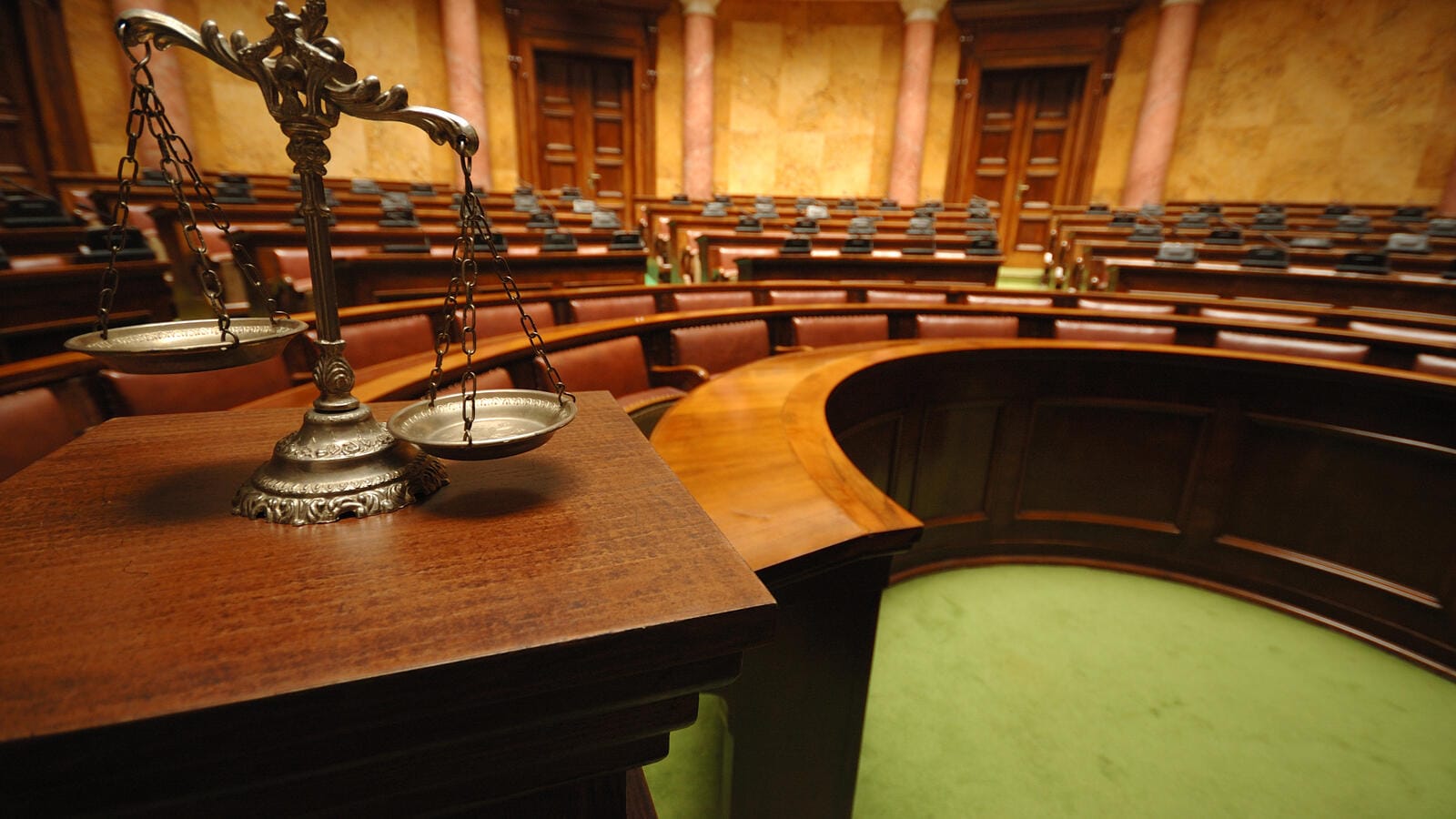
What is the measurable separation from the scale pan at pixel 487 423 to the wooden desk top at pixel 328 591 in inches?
2.2

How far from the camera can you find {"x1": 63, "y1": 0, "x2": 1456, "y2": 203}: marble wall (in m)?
7.86

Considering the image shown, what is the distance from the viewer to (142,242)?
3627 mm

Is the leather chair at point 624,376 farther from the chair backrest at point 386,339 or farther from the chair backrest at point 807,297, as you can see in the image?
the chair backrest at point 807,297

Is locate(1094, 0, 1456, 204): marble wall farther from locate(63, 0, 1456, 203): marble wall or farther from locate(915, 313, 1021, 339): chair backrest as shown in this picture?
locate(915, 313, 1021, 339): chair backrest

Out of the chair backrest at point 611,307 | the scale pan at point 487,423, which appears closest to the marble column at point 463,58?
the chair backrest at point 611,307

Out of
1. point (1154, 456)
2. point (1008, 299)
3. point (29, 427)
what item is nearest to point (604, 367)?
point (29, 427)

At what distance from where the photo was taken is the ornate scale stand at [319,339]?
543 millimetres

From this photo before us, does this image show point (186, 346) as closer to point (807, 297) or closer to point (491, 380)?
point (491, 380)

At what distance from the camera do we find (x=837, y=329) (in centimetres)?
290

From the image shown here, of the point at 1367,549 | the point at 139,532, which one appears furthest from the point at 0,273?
the point at 1367,549

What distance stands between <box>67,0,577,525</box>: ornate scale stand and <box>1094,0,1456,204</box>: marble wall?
1133cm

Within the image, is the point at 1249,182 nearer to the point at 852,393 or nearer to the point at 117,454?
the point at 852,393

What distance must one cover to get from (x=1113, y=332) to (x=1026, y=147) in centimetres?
880

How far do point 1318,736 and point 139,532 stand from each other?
2355 millimetres
